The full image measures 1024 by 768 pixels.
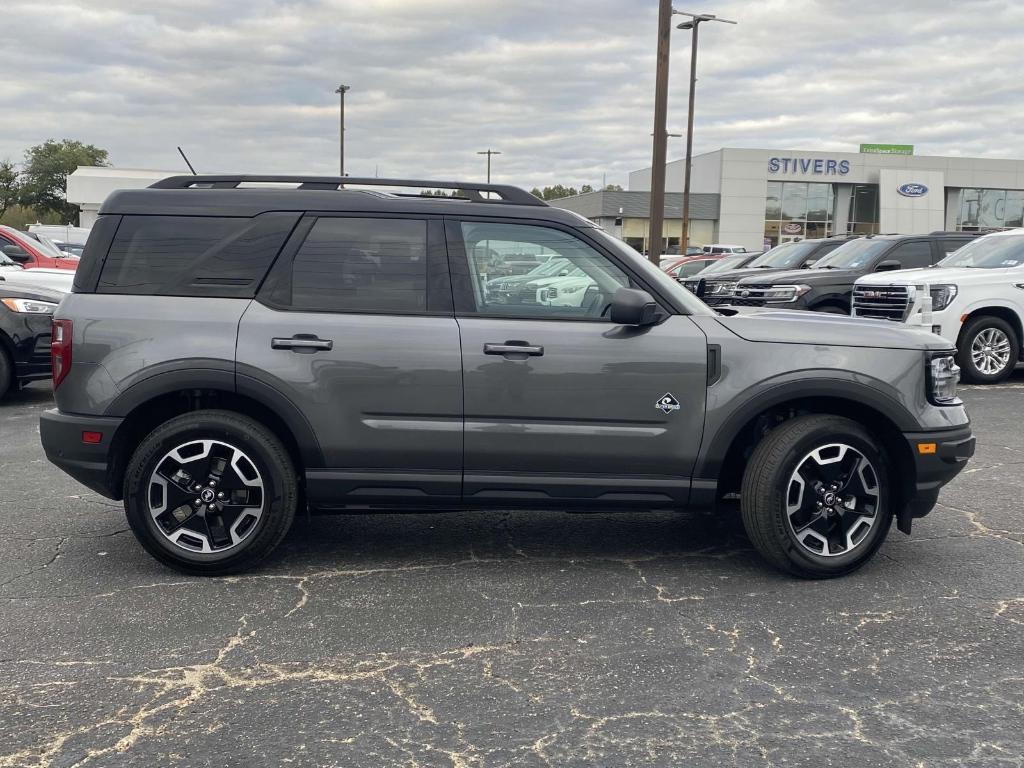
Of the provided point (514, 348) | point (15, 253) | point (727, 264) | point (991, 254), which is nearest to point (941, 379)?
point (514, 348)

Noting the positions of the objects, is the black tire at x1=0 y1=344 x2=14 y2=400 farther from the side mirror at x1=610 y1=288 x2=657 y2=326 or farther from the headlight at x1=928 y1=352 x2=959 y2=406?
the headlight at x1=928 y1=352 x2=959 y2=406

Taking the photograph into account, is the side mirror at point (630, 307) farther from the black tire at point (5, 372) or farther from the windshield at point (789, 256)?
the windshield at point (789, 256)

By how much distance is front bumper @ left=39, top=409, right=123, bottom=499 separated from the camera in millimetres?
4441

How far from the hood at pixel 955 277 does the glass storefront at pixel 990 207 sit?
5795 centimetres

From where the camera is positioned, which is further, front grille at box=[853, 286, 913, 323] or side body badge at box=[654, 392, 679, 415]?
front grille at box=[853, 286, 913, 323]

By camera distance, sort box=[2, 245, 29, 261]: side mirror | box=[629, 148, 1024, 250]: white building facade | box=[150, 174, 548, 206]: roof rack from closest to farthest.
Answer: box=[150, 174, 548, 206]: roof rack
box=[2, 245, 29, 261]: side mirror
box=[629, 148, 1024, 250]: white building facade

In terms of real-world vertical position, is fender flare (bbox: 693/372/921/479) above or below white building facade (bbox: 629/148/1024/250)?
below

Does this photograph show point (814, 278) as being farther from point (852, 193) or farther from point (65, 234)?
point (852, 193)

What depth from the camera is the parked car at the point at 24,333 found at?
9312 mm

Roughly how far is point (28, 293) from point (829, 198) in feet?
198

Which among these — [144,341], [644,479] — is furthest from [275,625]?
[644,479]

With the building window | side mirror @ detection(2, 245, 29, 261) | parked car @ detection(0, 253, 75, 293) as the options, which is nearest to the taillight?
parked car @ detection(0, 253, 75, 293)

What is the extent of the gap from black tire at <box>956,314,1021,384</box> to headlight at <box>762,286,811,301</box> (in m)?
2.04

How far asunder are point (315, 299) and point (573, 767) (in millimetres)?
2505
